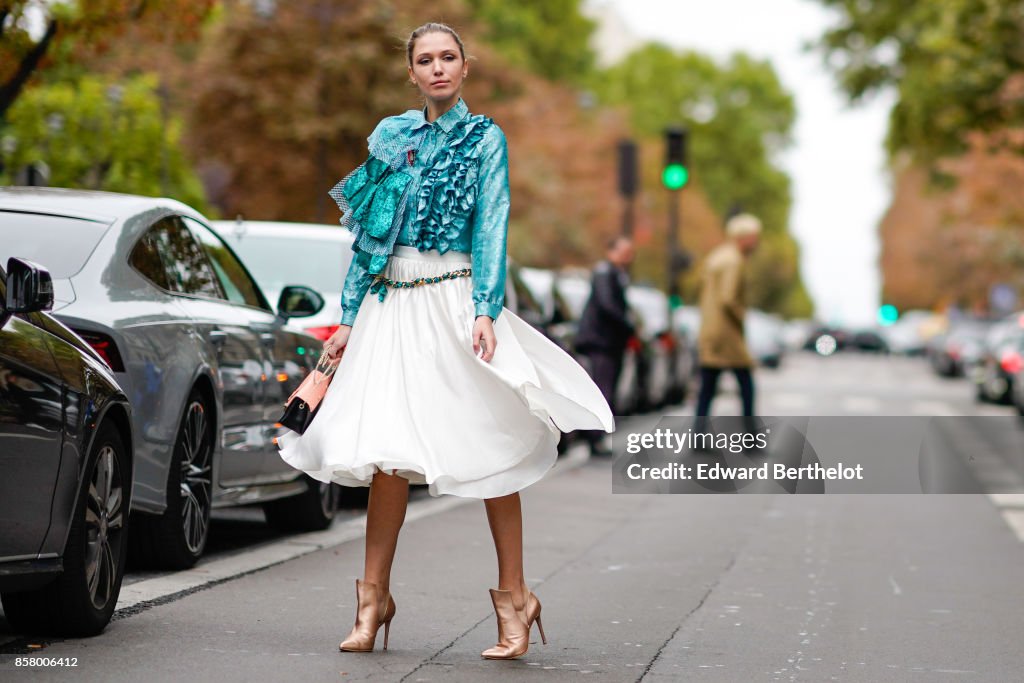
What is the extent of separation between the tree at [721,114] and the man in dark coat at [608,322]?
66.2m

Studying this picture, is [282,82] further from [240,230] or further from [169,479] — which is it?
[169,479]

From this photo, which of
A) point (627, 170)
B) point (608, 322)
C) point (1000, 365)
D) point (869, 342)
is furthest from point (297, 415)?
point (869, 342)

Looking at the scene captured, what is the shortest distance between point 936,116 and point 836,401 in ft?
19.0

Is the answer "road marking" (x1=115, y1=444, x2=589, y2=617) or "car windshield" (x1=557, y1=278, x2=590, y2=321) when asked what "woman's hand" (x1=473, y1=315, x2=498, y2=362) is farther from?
"car windshield" (x1=557, y1=278, x2=590, y2=321)

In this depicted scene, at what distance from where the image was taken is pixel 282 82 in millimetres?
36156

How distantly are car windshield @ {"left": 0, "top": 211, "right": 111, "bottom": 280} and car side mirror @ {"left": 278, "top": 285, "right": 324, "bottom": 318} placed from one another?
1.64 metres

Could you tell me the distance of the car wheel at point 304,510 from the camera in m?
9.46

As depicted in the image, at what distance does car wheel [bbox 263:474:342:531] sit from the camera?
9461 millimetres

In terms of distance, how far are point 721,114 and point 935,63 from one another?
51.5 metres

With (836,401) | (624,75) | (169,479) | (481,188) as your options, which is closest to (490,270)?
(481,188)

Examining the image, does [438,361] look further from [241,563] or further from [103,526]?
[241,563]

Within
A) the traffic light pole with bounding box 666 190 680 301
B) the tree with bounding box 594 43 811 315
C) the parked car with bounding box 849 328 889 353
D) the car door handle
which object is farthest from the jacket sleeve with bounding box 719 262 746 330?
the parked car with bounding box 849 328 889 353

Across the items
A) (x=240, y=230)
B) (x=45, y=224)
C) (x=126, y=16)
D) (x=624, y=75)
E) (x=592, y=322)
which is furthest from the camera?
(x=624, y=75)

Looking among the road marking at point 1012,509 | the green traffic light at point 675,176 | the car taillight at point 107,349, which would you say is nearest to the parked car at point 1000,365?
the green traffic light at point 675,176
